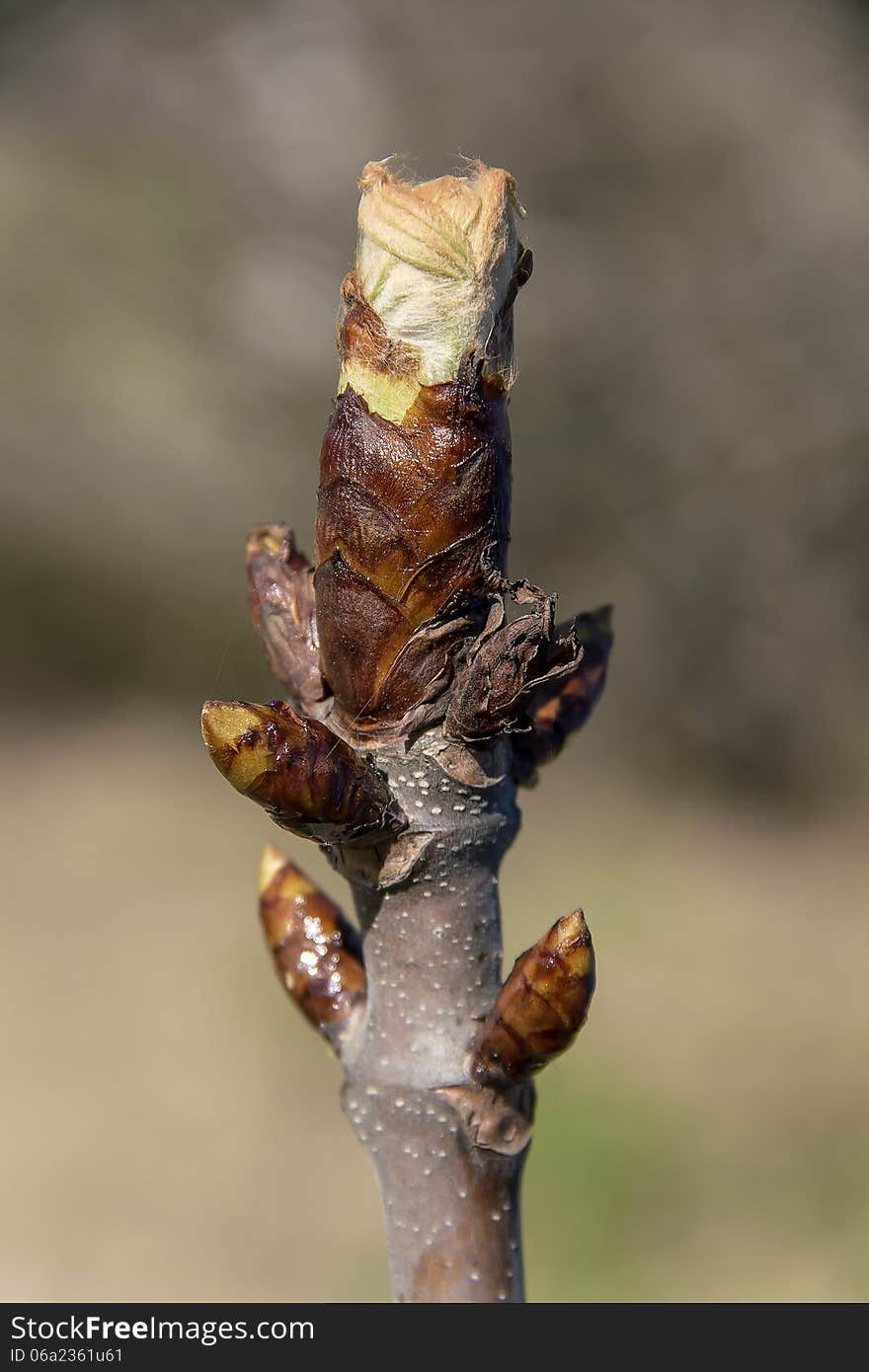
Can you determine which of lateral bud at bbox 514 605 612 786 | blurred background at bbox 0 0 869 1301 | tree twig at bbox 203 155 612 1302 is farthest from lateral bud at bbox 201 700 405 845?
blurred background at bbox 0 0 869 1301

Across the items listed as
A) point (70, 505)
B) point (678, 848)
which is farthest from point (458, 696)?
point (678, 848)

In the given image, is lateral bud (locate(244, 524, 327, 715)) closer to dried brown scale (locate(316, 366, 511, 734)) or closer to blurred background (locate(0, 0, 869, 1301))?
dried brown scale (locate(316, 366, 511, 734))

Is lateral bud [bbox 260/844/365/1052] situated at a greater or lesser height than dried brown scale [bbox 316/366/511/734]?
lesser

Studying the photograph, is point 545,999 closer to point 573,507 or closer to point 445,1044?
point 445,1044

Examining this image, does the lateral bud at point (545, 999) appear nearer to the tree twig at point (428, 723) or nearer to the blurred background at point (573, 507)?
the tree twig at point (428, 723)

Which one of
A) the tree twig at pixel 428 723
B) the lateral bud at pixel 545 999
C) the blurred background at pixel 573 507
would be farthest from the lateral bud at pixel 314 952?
the blurred background at pixel 573 507

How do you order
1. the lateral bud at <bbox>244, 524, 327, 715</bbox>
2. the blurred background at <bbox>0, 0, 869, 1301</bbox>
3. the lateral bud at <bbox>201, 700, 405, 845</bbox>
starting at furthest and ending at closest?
the blurred background at <bbox>0, 0, 869, 1301</bbox>
the lateral bud at <bbox>244, 524, 327, 715</bbox>
the lateral bud at <bbox>201, 700, 405, 845</bbox>
